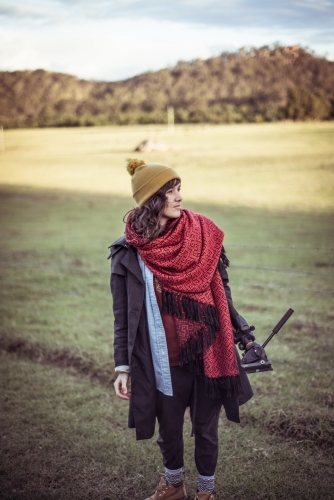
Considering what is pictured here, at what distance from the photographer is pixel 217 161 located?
28.7 m

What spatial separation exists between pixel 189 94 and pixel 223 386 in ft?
112

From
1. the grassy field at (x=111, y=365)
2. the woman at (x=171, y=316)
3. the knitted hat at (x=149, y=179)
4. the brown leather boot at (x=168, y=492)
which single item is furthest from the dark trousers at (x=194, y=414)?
the knitted hat at (x=149, y=179)

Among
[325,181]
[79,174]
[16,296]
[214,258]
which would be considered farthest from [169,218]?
[79,174]

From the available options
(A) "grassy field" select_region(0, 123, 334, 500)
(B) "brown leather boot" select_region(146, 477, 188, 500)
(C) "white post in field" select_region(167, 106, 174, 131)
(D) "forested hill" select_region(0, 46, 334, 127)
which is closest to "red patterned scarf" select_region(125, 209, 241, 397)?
(B) "brown leather boot" select_region(146, 477, 188, 500)

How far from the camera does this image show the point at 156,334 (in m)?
2.48

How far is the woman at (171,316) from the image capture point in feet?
7.97

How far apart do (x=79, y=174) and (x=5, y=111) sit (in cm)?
617

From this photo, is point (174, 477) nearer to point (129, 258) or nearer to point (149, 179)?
point (129, 258)

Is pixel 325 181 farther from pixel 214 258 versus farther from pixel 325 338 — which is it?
pixel 214 258

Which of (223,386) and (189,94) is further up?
(189,94)

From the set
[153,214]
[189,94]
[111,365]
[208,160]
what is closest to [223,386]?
[153,214]

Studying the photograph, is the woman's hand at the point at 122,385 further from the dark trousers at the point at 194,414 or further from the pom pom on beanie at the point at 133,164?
the pom pom on beanie at the point at 133,164

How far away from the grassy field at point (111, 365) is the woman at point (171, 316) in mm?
815

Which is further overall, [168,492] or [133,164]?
[168,492]
